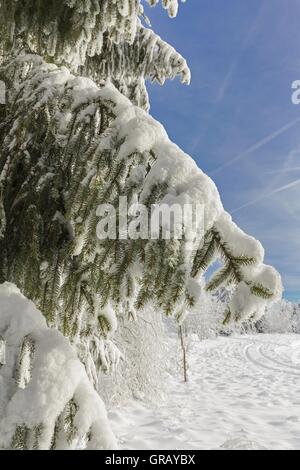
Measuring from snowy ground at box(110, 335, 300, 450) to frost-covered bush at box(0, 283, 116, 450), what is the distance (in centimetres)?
643

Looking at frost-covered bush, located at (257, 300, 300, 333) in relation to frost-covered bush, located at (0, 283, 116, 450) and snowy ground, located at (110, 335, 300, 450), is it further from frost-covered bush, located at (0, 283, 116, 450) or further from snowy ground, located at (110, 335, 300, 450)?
frost-covered bush, located at (0, 283, 116, 450)

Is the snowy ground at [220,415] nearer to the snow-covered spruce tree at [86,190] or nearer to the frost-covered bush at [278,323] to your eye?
the snow-covered spruce tree at [86,190]

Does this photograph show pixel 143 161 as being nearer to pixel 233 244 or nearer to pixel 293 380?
pixel 233 244

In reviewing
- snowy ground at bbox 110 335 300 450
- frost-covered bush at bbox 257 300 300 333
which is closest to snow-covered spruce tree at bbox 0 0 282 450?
snowy ground at bbox 110 335 300 450

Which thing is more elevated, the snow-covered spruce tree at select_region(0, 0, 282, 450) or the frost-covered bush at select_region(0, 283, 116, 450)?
the snow-covered spruce tree at select_region(0, 0, 282, 450)

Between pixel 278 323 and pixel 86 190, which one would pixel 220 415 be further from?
pixel 278 323

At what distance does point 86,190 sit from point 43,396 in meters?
0.75

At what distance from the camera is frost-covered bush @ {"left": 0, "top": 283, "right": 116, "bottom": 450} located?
1.16m

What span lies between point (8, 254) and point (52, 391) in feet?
3.12

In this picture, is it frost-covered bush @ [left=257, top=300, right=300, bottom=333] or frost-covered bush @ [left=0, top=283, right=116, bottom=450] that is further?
frost-covered bush @ [left=257, top=300, right=300, bottom=333]

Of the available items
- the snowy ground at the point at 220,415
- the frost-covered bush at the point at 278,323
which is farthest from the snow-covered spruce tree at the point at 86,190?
the frost-covered bush at the point at 278,323

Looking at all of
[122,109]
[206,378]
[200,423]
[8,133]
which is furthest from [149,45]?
[206,378]

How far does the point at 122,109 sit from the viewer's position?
1584mm
